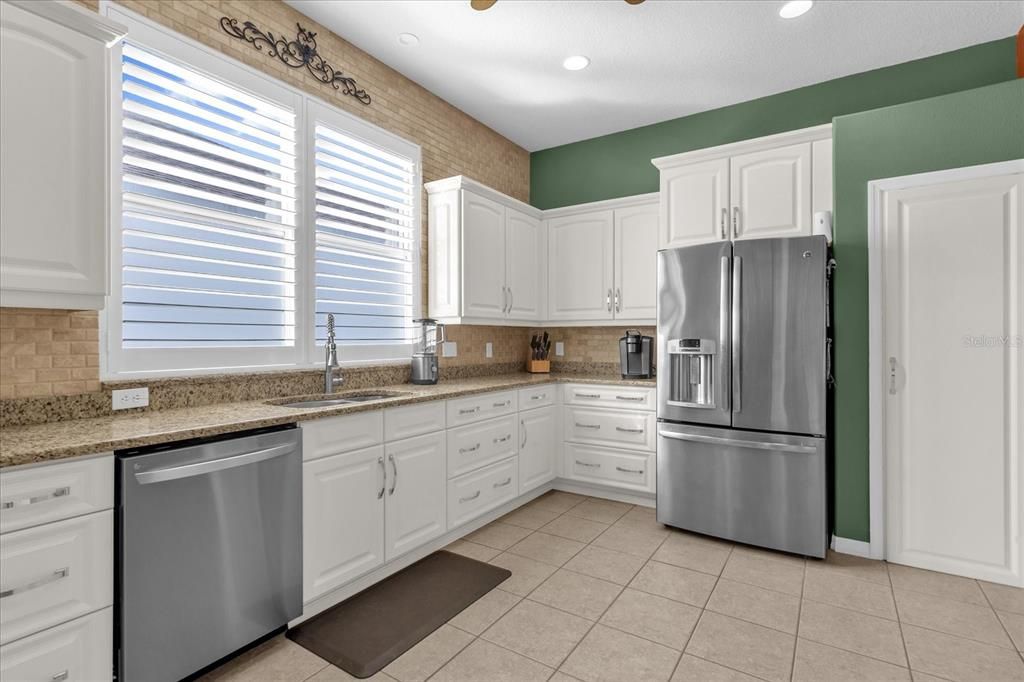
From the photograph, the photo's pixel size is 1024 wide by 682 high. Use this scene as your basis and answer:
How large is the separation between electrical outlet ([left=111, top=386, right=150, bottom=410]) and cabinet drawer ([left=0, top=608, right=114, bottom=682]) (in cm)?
84

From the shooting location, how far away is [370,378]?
3225mm

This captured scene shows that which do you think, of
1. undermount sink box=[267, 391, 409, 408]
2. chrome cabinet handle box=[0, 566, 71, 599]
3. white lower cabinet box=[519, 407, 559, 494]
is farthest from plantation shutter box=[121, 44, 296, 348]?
white lower cabinet box=[519, 407, 559, 494]

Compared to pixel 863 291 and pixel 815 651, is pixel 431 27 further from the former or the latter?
pixel 815 651

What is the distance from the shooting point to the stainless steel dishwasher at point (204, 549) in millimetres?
1592

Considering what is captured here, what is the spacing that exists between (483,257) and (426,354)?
0.89 meters

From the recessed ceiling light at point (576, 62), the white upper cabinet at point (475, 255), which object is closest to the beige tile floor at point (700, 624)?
the white upper cabinet at point (475, 255)

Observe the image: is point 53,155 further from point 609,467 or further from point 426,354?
point 609,467

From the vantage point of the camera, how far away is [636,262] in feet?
13.5

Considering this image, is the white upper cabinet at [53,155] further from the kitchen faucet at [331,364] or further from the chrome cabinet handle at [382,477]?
the chrome cabinet handle at [382,477]

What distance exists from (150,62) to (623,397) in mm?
3310

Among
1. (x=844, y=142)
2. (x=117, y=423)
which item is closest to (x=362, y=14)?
(x=117, y=423)

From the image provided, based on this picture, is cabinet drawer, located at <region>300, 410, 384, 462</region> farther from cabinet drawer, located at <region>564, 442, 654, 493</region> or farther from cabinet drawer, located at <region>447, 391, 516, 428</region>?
cabinet drawer, located at <region>564, 442, 654, 493</region>

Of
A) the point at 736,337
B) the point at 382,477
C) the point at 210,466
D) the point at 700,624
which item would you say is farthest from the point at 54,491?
the point at 736,337

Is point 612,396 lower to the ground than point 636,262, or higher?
lower
